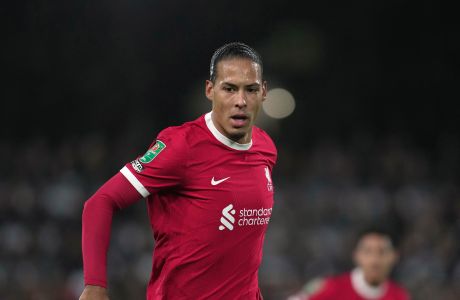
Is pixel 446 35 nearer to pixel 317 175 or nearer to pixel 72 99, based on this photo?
pixel 317 175

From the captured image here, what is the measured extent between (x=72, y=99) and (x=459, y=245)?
6.50 meters

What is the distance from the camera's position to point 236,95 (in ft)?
12.4

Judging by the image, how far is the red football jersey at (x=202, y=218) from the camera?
3.71 meters

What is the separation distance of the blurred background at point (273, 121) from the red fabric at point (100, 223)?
646 cm

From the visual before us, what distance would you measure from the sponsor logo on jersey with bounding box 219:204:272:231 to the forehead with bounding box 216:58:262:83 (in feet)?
1.89

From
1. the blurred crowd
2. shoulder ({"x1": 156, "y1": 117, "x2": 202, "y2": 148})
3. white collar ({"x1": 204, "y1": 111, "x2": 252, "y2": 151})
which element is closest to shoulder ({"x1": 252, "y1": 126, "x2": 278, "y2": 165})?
white collar ({"x1": 204, "y1": 111, "x2": 252, "y2": 151})

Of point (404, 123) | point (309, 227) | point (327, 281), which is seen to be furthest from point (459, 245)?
point (327, 281)

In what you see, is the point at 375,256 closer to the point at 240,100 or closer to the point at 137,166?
the point at 240,100

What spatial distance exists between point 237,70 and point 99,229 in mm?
956

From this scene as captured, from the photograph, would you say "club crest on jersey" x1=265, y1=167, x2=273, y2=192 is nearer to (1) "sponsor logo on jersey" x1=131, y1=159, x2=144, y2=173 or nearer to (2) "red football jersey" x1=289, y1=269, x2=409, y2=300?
(1) "sponsor logo on jersey" x1=131, y1=159, x2=144, y2=173

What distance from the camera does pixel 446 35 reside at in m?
14.4

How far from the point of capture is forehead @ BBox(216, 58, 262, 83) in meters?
3.78

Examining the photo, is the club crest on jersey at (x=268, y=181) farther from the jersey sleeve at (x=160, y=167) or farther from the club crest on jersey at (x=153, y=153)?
the club crest on jersey at (x=153, y=153)

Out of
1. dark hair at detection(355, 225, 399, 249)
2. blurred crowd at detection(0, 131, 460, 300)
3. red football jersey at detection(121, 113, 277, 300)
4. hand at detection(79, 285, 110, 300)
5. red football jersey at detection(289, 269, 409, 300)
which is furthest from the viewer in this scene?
blurred crowd at detection(0, 131, 460, 300)
